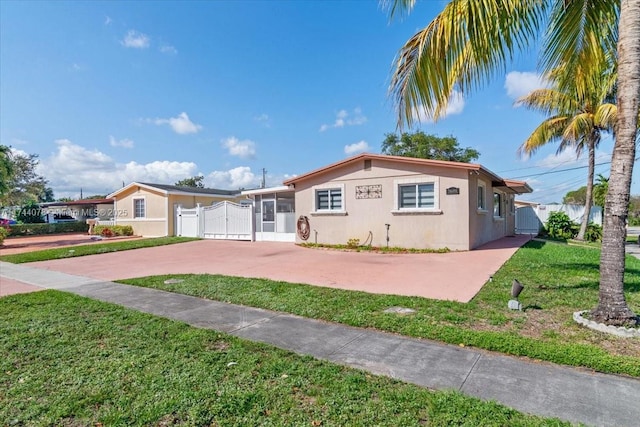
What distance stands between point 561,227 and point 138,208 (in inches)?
1064

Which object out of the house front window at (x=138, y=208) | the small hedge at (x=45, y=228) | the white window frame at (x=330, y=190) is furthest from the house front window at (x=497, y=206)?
the small hedge at (x=45, y=228)

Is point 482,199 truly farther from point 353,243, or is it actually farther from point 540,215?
point 540,215

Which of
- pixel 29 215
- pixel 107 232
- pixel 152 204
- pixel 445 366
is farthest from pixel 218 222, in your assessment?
pixel 29 215

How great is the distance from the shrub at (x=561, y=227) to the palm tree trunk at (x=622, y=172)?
18.3 meters

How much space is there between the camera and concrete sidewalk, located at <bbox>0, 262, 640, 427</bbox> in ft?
8.99

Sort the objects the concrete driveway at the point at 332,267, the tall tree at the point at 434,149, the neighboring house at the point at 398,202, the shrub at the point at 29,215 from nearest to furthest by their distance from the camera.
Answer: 1. the concrete driveway at the point at 332,267
2. the neighboring house at the point at 398,202
3. the shrub at the point at 29,215
4. the tall tree at the point at 434,149

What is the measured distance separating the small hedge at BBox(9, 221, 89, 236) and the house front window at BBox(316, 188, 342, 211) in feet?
81.1

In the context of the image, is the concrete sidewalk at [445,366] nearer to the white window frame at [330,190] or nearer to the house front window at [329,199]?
the white window frame at [330,190]

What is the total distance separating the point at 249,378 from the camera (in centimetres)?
321

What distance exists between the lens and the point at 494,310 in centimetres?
524

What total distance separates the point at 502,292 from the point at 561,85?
409 centimetres

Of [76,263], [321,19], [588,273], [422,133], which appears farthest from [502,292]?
[422,133]

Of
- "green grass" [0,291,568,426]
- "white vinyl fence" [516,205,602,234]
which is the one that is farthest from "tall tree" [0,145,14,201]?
"white vinyl fence" [516,205,602,234]

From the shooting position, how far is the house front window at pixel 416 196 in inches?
514
